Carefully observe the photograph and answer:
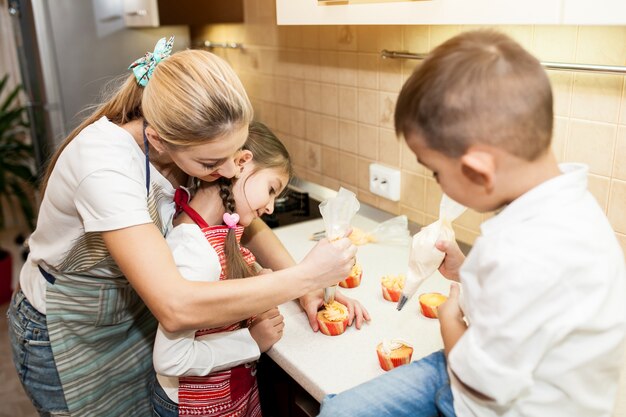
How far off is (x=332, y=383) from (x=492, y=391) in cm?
36

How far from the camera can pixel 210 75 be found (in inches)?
40.6

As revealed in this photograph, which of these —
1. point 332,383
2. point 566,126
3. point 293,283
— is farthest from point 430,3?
point 332,383

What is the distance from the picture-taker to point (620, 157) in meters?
1.19

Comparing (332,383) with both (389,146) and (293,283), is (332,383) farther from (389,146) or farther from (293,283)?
(389,146)

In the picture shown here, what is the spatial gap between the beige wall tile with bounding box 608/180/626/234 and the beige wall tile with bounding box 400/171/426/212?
0.53 m

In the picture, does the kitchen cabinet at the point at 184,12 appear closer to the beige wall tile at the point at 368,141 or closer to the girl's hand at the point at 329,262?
the beige wall tile at the point at 368,141

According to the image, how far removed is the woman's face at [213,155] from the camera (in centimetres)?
105

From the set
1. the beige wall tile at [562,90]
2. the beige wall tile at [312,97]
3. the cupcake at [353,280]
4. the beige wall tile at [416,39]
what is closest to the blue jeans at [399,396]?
the cupcake at [353,280]

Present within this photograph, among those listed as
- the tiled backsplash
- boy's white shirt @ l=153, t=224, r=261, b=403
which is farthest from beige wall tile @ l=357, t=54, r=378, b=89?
boy's white shirt @ l=153, t=224, r=261, b=403

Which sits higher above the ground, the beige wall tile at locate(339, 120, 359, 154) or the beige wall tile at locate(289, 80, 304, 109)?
the beige wall tile at locate(289, 80, 304, 109)

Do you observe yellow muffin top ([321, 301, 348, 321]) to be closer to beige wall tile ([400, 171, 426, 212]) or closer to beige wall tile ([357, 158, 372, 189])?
beige wall tile ([400, 171, 426, 212])

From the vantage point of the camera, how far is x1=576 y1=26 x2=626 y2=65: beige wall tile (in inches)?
44.4

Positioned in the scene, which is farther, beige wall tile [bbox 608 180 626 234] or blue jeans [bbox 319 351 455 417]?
beige wall tile [bbox 608 180 626 234]

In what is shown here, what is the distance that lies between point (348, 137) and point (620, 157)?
0.89 metres
